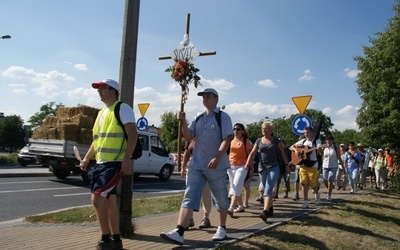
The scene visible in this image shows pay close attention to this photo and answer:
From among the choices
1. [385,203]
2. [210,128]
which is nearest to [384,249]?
[210,128]

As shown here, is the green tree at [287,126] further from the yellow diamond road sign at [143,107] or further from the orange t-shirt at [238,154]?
the orange t-shirt at [238,154]

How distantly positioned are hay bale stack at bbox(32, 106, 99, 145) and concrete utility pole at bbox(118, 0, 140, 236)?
963cm

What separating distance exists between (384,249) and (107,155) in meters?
4.21

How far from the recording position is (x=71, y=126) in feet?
46.5

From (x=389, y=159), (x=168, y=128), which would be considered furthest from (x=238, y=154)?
(x=168, y=128)

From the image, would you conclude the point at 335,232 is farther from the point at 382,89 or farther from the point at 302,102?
the point at 382,89

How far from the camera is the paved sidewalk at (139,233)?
4.61 metres

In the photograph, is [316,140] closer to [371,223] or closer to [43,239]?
[371,223]

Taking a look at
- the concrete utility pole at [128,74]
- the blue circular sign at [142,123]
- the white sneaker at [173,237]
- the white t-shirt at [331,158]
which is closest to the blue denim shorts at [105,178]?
the white sneaker at [173,237]

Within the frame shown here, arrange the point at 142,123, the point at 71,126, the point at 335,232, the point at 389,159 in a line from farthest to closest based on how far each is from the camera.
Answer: the point at 142,123, the point at 389,159, the point at 71,126, the point at 335,232

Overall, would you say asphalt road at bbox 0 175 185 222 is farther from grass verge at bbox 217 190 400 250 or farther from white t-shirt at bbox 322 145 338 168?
white t-shirt at bbox 322 145 338 168

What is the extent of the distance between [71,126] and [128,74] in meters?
9.74

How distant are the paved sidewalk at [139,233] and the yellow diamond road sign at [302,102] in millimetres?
3488

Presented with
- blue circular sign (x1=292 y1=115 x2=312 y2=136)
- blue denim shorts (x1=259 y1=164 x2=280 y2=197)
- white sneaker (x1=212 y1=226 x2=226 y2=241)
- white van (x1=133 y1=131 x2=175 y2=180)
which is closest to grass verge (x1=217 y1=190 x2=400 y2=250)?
white sneaker (x1=212 y1=226 x2=226 y2=241)
